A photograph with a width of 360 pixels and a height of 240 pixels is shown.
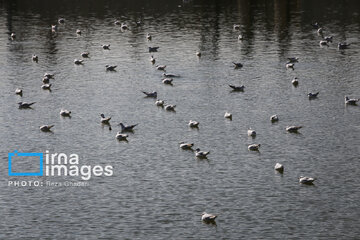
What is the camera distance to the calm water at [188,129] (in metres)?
42.2

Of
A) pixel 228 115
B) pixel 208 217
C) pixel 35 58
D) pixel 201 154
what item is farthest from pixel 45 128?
pixel 35 58

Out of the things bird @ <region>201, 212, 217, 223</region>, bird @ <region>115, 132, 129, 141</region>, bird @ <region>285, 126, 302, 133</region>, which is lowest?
bird @ <region>201, 212, 217, 223</region>

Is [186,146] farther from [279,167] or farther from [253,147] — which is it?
[279,167]

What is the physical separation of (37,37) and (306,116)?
150 feet

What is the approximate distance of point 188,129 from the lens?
58750 millimetres

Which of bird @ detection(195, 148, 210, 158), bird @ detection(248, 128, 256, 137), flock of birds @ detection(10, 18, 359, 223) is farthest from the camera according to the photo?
bird @ detection(248, 128, 256, 137)

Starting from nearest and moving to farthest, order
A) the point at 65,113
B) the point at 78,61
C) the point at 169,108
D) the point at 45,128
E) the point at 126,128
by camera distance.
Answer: the point at 126,128, the point at 45,128, the point at 65,113, the point at 169,108, the point at 78,61

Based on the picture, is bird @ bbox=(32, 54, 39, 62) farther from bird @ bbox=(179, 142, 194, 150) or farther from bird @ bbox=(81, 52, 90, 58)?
bird @ bbox=(179, 142, 194, 150)

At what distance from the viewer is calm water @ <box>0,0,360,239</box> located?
42250 mm

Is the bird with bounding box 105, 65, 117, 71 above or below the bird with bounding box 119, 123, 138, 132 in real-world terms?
above

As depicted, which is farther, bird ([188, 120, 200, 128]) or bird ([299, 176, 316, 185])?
bird ([188, 120, 200, 128])

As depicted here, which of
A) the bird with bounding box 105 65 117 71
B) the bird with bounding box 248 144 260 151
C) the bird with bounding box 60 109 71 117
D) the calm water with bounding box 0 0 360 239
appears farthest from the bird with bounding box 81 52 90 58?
the bird with bounding box 248 144 260 151

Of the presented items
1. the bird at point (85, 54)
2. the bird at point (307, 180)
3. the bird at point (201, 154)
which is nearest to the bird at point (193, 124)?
the bird at point (201, 154)

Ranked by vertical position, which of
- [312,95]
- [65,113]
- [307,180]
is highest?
[312,95]
